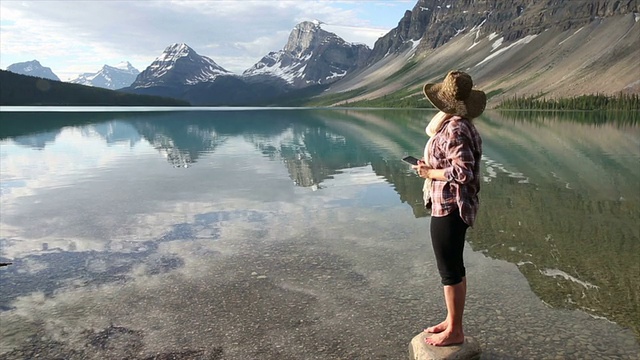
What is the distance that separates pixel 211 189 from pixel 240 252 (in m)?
12.6

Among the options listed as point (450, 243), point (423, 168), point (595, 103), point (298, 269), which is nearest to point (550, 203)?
point (298, 269)

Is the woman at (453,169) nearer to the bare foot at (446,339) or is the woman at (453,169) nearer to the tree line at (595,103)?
the bare foot at (446,339)

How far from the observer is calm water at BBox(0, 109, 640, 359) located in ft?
31.3

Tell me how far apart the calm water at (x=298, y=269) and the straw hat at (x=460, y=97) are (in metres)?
4.47

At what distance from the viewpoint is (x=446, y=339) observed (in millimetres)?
8453

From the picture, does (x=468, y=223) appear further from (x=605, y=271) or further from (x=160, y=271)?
(x=160, y=271)

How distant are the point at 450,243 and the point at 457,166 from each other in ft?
4.17

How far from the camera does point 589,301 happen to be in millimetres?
11312

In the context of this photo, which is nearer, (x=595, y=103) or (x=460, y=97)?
(x=460, y=97)

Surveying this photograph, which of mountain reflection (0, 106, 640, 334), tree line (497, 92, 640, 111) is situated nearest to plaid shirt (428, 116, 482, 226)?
mountain reflection (0, 106, 640, 334)

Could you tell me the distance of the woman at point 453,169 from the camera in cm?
749

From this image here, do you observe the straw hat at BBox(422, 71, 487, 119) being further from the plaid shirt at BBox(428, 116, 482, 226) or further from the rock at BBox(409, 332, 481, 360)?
the rock at BBox(409, 332, 481, 360)

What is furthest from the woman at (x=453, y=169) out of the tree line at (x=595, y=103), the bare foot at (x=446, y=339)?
the tree line at (x=595, y=103)

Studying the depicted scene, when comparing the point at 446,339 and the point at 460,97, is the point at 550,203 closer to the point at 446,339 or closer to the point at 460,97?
the point at 446,339
